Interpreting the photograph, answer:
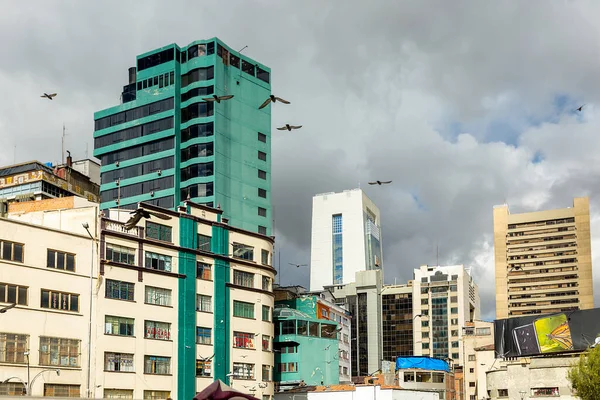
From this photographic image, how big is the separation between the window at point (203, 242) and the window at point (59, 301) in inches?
748

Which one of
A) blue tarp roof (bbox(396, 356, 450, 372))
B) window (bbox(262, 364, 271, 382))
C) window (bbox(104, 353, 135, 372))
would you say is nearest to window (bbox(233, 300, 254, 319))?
window (bbox(262, 364, 271, 382))

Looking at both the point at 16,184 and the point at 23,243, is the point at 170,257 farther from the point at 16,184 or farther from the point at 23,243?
the point at 16,184

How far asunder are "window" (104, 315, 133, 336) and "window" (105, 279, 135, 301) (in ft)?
6.94

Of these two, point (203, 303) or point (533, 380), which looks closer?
point (203, 303)

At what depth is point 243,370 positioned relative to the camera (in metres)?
97.0

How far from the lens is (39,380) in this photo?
244ft

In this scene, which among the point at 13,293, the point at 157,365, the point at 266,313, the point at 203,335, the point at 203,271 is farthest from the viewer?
the point at 266,313

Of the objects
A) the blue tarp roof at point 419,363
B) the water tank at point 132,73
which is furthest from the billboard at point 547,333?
the water tank at point 132,73

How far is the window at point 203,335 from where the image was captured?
92312 millimetres

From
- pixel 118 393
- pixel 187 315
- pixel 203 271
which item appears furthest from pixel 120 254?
pixel 118 393

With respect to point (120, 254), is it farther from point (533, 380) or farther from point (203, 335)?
point (533, 380)

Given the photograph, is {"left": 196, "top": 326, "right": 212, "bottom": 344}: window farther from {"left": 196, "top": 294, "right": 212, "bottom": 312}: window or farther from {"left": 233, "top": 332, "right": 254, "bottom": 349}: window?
{"left": 233, "top": 332, "right": 254, "bottom": 349}: window

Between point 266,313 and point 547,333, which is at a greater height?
point 266,313

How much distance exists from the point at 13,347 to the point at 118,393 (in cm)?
1308
